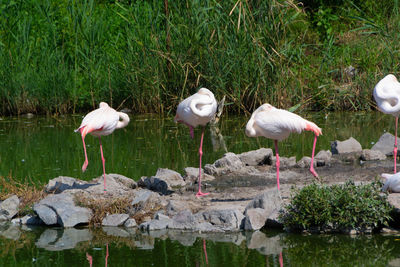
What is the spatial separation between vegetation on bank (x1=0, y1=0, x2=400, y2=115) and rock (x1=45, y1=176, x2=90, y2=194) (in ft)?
16.3

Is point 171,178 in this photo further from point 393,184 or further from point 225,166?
point 393,184

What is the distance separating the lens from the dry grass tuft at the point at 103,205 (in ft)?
23.3

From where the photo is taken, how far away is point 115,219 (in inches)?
277

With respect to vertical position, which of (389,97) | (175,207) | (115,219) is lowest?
(115,219)

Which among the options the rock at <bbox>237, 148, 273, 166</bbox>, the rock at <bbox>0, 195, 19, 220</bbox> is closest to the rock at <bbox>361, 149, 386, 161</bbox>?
the rock at <bbox>237, 148, 273, 166</bbox>

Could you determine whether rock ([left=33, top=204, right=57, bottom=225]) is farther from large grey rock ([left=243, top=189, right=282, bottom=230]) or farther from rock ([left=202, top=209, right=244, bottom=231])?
large grey rock ([left=243, top=189, right=282, bottom=230])

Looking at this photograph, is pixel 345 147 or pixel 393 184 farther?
pixel 345 147

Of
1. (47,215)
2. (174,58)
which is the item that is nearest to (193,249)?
(47,215)

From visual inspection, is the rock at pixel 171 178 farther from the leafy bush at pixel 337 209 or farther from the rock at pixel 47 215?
the leafy bush at pixel 337 209

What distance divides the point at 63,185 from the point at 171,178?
1362 mm

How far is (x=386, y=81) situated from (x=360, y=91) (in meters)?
6.19

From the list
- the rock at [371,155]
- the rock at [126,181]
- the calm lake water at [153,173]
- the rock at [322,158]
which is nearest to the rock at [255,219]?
the calm lake water at [153,173]

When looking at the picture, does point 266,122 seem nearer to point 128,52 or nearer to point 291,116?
point 291,116

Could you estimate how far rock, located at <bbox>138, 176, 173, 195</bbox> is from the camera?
819cm
